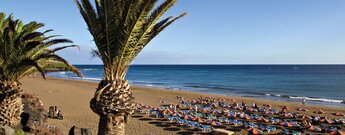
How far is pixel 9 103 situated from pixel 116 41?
648 cm

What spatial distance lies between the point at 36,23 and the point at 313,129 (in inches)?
608

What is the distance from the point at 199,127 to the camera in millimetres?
16547

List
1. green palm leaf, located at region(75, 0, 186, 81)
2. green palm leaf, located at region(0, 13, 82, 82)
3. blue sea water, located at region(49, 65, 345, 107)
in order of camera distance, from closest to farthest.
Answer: green palm leaf, located at region(75, 0, 186, 81), green palm leaf, located at region(0, 13, 82, 82), blue sea water, located at region(49, 65, 345, 107)

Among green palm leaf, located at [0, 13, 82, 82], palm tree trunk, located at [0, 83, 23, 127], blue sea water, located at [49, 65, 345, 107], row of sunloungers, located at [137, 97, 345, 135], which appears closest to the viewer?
green palm leaf, located at [0, 13, 82, 82]

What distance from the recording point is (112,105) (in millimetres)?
7707

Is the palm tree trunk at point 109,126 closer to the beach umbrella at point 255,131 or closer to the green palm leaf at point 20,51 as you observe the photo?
the green palm leaf at point 20,51

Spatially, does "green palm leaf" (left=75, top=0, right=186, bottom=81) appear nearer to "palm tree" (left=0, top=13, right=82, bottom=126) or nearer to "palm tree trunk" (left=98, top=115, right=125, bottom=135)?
"palm tree trunk" (left=98, top=115, right=125, bottom=135)

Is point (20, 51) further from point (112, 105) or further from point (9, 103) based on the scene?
point (112, 105)

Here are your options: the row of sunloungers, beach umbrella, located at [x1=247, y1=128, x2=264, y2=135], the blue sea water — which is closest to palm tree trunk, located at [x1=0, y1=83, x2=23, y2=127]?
the row of sunloungers

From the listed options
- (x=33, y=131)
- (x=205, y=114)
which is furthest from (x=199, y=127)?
(x=33, y=131)

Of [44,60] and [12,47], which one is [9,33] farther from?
[44,60]

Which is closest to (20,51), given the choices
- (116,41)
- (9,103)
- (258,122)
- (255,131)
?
(9,103)

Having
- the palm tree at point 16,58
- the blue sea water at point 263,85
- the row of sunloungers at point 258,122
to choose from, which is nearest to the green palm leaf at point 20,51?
the palm tree at point 16,58

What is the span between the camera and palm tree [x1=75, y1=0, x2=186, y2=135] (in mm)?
7582
